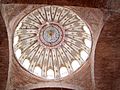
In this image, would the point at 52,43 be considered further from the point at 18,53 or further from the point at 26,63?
the point at 18,53

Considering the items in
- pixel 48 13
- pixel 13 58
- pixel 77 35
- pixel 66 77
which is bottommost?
pixel 66 77

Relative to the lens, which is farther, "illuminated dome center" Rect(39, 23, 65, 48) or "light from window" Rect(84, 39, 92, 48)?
"illuminated dome center" Rect(39, 23, 65, 48)

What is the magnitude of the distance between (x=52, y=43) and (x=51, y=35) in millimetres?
474

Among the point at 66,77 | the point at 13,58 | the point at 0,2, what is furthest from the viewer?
the point at 66,77

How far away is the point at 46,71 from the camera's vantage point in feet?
53.9

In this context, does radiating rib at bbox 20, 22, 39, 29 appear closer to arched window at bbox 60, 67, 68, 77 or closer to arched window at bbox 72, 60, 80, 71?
arched window at bbox 60, 67, 68, 77

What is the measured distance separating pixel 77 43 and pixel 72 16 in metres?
1.72

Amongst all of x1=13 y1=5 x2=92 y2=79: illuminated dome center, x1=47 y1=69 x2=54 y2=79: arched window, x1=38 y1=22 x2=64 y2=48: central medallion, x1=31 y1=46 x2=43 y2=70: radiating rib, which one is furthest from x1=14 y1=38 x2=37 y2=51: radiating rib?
x1=47 y1=69 x2=54 y2=79: arched window

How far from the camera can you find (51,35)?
55.5ft

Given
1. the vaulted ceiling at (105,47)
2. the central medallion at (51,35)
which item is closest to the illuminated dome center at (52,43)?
the central medallion at (51,35)

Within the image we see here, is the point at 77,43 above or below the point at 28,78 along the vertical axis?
above

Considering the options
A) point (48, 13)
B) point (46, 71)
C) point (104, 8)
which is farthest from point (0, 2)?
point (46, 71)

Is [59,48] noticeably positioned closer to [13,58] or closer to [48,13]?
[48,13]

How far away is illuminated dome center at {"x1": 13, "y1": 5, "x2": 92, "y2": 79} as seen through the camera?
15.8 meters
